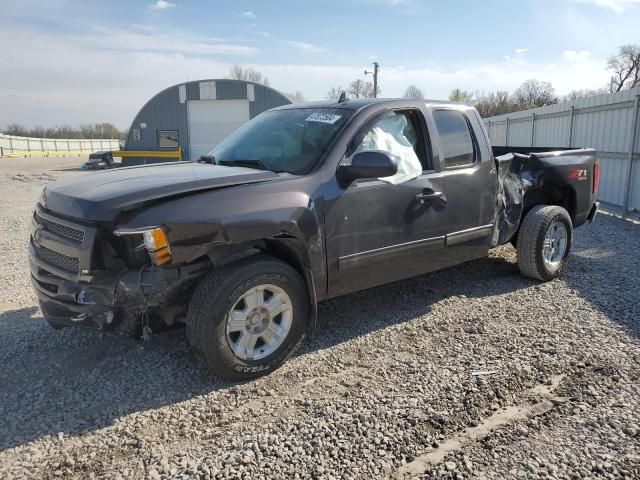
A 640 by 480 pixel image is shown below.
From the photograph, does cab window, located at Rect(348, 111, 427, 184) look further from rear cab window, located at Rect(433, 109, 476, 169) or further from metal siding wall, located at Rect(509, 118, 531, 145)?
metal siding wall, located at Rect(509, 118, 531, 145)

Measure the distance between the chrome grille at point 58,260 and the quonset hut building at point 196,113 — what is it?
2647cm

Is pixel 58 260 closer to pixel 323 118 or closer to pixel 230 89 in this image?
pixel 323 118

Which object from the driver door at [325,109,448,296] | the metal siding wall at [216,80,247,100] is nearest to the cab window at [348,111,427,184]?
A: the driver door at [325,109,448,296]

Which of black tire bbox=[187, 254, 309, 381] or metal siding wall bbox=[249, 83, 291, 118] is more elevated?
metal siding wall bbox=[249, 83, 291, 118]

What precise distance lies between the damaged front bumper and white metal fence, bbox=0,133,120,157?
161 ft

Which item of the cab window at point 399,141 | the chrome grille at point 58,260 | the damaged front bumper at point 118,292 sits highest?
the cab window at point 399,141

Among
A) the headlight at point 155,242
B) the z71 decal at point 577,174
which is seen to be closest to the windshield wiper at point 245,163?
the headlight at point 155,242

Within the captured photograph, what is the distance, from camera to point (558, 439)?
2789 mm

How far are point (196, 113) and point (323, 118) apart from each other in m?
27.0

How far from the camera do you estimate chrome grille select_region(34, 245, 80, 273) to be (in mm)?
3156

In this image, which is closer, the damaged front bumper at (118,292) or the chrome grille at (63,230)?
the damaged front bumper at (118,292)

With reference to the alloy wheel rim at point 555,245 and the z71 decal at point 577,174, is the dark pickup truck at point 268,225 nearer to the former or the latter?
the alloy wheel rim at point 555,245

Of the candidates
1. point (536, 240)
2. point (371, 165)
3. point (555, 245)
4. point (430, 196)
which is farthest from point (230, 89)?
point (371, 165)

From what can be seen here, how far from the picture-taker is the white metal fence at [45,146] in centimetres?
4775
